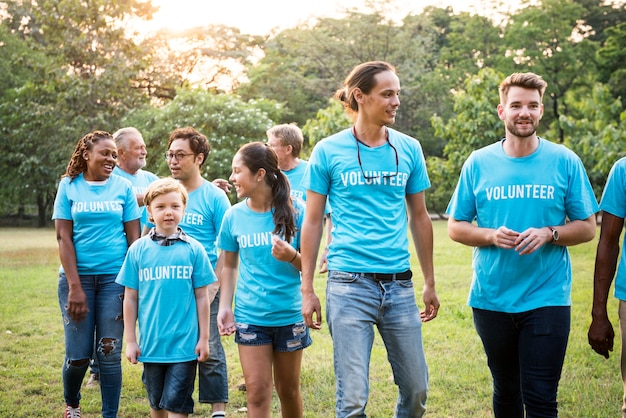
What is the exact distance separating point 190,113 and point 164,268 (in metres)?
26.4

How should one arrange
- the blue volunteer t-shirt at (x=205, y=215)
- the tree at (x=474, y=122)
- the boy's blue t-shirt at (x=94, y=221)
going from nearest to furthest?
the boy's blue t-shirt at (x=94, y=221), the blue volunteer t-shirt at (x=205, y=215), the tree at (x=474, y=122)

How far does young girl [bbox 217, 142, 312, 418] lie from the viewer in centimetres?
448

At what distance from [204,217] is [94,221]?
79 cm

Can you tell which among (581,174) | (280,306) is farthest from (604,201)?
(280,306)

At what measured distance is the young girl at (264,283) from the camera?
4477 millimetres

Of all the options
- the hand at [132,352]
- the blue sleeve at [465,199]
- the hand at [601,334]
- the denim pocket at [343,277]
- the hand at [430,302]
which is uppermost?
the blue sleeve at [465,199]

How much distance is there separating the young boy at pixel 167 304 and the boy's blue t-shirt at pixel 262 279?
23cm

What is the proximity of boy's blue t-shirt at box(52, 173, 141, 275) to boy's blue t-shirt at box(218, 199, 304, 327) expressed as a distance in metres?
1.14

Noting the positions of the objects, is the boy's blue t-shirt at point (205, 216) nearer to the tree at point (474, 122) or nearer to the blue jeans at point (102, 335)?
the blue jeans at point (102, 335)

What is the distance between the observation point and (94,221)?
17.5 feet

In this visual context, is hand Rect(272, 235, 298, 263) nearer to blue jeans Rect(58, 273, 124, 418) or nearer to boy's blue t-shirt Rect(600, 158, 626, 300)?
blue jeans Rect(58, 273, 124, 418)

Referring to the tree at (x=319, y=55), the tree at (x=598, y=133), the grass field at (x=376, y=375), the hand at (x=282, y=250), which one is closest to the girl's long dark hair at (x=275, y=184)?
the hand at (x=282, y=250)

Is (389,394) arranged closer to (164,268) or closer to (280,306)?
(280,306)

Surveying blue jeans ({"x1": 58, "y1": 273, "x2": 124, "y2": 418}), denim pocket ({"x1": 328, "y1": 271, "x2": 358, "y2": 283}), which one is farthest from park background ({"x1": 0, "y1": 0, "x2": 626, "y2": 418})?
denim pocket ({"x1": 328, "y1": 271, "x2": 358, "y2": 283})
